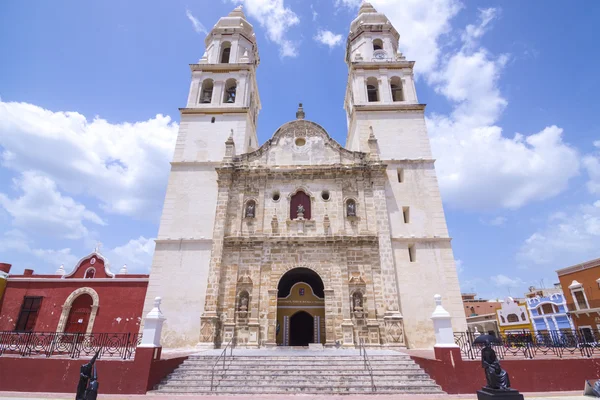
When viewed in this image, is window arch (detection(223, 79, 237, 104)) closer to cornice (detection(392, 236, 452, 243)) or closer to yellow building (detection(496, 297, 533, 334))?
cornice (detection(392, 236, 452, 243))

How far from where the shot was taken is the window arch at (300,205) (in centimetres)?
1811

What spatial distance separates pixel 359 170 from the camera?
61.3 feet

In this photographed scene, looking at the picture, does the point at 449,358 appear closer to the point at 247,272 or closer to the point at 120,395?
the point at 120,395

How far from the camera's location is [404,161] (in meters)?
19.7

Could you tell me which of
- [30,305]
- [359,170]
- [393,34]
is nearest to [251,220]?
[359,170]

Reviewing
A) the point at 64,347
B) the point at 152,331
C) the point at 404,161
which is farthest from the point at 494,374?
the point at 404,161

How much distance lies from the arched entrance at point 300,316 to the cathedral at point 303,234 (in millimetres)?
70

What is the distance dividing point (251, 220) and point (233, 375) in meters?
9.21

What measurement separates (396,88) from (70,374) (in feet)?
77.9

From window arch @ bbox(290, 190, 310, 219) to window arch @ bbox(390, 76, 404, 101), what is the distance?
10734 mm

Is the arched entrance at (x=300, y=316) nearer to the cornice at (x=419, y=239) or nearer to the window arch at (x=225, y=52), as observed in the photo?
the cornice at (x=419, y=239)

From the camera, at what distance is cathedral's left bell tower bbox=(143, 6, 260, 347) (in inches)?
650

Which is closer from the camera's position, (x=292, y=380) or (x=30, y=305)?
(x=292, y=380)

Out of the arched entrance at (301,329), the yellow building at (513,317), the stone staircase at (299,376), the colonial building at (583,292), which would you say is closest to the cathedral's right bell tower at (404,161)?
the arched entrance at (301,329)
